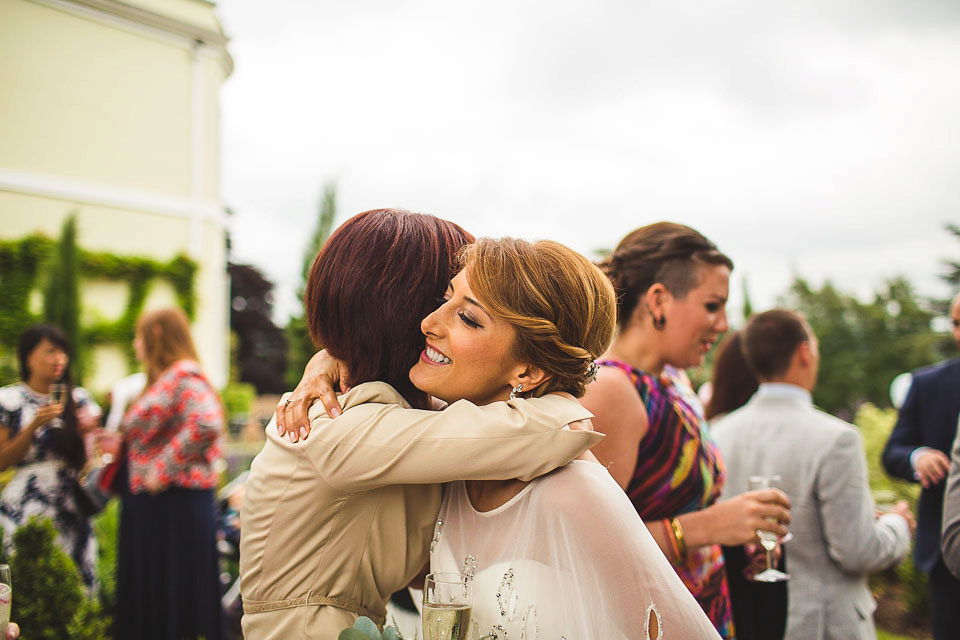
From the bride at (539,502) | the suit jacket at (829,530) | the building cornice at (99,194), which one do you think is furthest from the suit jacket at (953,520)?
the building cornice at (99,194)

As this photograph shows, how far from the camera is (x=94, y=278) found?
24.7 ft

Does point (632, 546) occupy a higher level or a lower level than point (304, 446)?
lower

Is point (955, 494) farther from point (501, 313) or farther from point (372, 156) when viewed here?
point (372, 156)

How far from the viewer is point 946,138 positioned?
7.94 m

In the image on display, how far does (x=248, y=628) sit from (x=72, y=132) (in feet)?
11.1

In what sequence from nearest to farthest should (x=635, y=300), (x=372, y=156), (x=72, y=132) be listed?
(x=635, y=300)
(x=72, y=132)
(x=372, y=156)

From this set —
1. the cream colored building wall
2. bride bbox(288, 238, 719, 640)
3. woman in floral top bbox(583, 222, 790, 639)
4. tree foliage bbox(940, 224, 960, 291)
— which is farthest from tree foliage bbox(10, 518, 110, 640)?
tree foliage bbox(940, 224, 960, 291)

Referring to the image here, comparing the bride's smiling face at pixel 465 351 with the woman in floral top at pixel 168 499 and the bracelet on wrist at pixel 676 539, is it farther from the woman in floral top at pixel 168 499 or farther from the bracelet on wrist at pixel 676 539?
the woman in floral top at pixel 168 499

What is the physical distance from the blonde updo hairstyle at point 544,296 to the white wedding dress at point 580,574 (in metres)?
0.26

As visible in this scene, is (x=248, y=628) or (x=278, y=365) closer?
(x=248, y=628)

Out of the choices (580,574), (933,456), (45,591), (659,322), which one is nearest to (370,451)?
(580,574)

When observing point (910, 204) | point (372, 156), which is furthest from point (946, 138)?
point (372, 156)

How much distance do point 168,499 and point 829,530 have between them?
166 inches

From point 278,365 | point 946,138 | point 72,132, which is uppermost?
A: point 946,138
